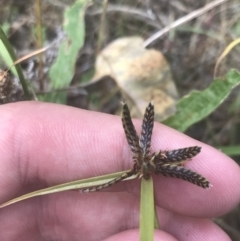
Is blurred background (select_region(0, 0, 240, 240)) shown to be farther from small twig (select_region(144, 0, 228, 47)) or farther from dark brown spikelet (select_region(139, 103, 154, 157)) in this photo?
dark brown spikelet (select_region(139, 103, 154, 157))

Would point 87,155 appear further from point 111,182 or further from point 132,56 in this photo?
point 132,56

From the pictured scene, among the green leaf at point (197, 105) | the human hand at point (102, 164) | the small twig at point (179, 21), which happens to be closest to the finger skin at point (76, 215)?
the human hand at point (102, 164)

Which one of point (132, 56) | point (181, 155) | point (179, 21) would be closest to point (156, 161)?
point (181, 155)

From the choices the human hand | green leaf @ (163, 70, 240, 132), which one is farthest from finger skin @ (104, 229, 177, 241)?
green leaf @ (163, 70, 240, 132)

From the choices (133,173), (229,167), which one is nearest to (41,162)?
(133,173)

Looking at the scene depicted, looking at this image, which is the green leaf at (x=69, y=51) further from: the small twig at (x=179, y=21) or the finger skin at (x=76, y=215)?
the finger skin at (x=76, y=215)

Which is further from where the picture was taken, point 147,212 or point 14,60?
point 14,60

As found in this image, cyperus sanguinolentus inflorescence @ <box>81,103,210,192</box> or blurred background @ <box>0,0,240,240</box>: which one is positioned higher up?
blurred background @ <box>0,0,240,240</box>
